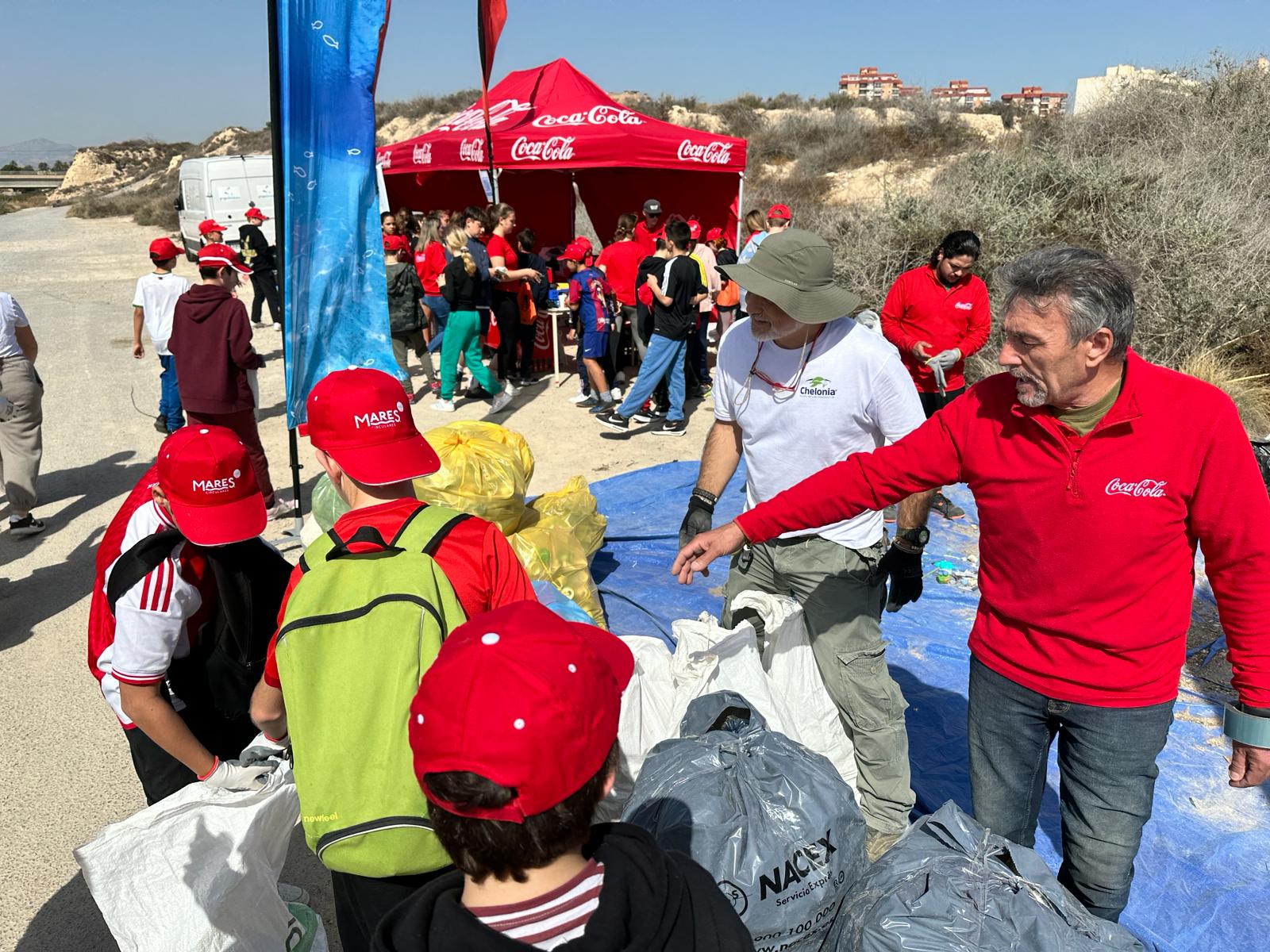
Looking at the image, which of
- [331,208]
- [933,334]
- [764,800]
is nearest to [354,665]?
[764,800]

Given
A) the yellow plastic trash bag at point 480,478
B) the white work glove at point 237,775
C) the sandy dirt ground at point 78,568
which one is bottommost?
the sandy dirt ground at point 78,568

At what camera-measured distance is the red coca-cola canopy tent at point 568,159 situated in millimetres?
10203

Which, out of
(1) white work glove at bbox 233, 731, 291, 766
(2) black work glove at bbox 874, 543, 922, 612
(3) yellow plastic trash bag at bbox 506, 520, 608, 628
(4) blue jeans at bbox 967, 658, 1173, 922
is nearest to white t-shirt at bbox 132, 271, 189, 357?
(3) yellow plastic trash bag at bbox 506, 520, 608, 628

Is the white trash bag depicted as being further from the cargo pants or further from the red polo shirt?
the red polo shirt

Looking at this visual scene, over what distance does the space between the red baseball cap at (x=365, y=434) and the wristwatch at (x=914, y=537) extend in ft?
4.87

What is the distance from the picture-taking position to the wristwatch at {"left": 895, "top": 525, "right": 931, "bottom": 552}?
262 centimetres

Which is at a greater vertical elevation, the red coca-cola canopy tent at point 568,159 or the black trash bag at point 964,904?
the red coca-cola canopy tent at point 568,159

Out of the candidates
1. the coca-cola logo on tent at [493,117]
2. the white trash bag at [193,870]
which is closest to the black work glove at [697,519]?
the white trash bag at [193,870]

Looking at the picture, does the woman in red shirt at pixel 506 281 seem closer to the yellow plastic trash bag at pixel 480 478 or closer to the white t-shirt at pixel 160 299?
the white t-shirt at pixel 160 299

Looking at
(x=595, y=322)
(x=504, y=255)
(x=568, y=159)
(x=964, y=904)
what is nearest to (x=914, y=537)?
(x=964, y=904)

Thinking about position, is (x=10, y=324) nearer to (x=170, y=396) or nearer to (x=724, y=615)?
(x=170, y=396)

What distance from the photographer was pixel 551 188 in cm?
1380

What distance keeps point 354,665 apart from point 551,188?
13.3 m

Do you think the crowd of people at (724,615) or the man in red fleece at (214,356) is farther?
the man in red fleece at (214,356)
